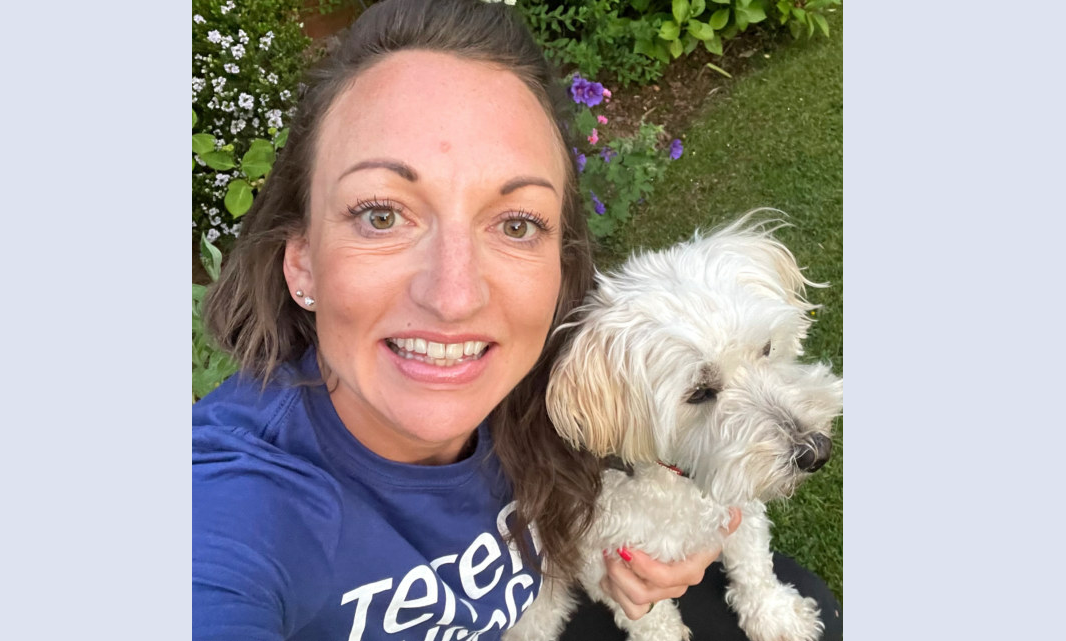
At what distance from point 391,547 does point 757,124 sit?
276cm

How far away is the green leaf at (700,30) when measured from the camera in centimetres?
307

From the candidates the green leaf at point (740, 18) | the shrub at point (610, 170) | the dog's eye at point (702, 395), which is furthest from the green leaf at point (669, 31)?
the dog's eye at point (702, 395)

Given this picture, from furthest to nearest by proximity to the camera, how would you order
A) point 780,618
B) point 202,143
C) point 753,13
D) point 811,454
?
point 753,13 < point 780,618 < point 202,143 < point 811,454

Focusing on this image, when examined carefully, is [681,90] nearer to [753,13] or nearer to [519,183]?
[753,13]

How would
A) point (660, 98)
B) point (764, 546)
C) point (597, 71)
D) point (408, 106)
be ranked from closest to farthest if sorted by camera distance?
1. point (408, 106)
2. point (764, 546)
3. point (597, 71)
4. point (660, 98)

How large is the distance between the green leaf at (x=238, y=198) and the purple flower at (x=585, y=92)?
52.3 inches

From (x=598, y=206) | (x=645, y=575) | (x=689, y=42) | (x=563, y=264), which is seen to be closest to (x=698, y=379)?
(x=563, y=264)

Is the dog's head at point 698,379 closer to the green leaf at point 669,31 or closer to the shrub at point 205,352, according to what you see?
the shrub at point 205,352

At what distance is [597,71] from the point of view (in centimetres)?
304

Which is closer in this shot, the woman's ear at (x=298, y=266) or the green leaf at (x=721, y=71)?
the woman's ear at (x=298, y=266)

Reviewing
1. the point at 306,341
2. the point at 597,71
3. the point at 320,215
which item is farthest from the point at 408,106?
the point at 597,71

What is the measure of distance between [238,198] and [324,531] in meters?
1.07

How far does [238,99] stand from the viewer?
1.84 metres

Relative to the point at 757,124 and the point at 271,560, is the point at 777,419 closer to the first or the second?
the point at 271,560
